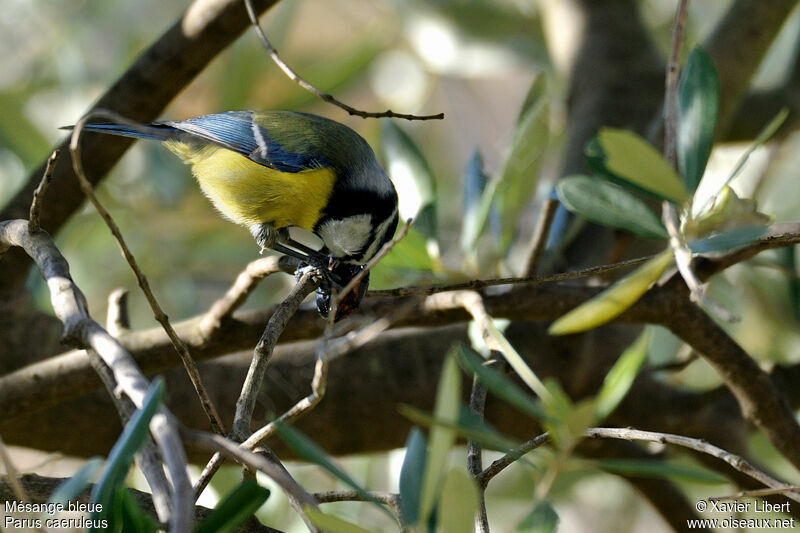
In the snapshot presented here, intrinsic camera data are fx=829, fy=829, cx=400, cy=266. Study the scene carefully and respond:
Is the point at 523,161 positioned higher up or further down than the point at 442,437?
higher up

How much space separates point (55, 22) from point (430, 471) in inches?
130

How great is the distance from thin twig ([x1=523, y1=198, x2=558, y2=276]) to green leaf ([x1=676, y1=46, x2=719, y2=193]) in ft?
1.01

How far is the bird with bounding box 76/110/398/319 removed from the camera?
158cm

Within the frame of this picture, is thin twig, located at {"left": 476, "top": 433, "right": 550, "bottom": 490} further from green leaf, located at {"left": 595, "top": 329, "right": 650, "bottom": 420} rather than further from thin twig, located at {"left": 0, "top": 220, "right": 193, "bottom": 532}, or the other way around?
thin twig, located at {"left": 0, "top": 220, "right": 193, "bottom": 532}

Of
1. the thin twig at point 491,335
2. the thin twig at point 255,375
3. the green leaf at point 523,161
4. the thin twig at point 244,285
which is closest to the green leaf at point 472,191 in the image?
the green leaf at point 523,161

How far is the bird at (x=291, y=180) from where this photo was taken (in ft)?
5.18

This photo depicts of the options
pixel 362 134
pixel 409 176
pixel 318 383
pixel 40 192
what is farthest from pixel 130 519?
pixel 362 134

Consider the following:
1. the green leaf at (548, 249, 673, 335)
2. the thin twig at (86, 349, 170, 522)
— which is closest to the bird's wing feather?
the thin twig at (86, 349, 170, 522)

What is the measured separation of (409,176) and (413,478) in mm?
991

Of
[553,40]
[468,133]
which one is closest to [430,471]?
[553,40]

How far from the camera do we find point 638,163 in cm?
69

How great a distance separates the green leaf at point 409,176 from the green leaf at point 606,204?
2.07ft

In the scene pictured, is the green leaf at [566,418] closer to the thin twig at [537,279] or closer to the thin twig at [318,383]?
the thin twig at [318,383]

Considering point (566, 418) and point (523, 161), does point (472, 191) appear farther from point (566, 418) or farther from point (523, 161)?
point (566, 418)
